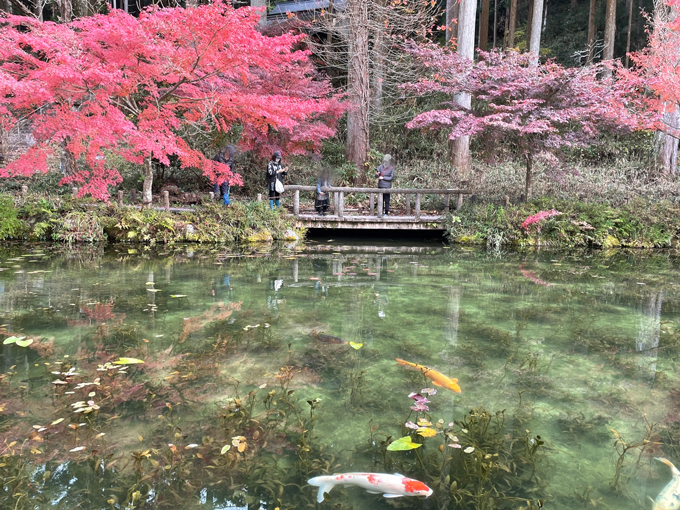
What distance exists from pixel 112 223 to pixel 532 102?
29.2 ft

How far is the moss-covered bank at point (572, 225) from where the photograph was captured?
35.6ft

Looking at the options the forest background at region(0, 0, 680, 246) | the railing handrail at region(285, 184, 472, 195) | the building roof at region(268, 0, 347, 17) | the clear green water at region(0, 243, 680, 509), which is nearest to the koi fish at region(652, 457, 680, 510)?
the clear green water at region(0, 243, 680, 509)

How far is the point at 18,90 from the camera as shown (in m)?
7.69

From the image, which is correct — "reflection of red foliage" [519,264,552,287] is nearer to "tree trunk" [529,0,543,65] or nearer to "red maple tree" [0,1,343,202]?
"red maple tree" [0,1,343,202]

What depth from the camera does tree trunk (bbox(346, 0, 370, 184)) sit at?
1268 cm

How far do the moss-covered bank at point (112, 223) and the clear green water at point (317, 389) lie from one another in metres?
3.33

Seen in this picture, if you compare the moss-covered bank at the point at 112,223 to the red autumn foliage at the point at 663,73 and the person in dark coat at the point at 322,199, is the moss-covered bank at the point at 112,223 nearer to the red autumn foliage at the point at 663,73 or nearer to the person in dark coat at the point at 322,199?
the person in dark coat at the point at 322,199

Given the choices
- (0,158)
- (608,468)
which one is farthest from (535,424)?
(0,158)

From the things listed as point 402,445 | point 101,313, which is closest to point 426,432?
point 402,445

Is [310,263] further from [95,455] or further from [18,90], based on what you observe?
[95,455]

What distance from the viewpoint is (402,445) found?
8.84ft

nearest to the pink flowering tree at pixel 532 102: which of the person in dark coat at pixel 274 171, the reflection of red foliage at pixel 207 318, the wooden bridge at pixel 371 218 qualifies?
the wooden bridge at pixel 371 218

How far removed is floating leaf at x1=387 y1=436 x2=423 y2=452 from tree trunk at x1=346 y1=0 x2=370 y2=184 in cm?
1181

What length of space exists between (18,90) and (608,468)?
9070 mm
